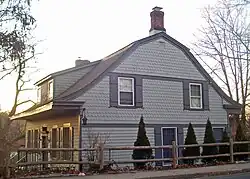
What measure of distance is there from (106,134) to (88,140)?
3.58 ft

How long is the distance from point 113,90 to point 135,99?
145cm

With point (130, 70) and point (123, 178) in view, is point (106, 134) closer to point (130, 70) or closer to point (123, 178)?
point (130, 70)

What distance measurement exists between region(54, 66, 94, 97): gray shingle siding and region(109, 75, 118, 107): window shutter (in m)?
3.48

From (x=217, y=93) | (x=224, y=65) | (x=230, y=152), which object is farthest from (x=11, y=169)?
(x=224, y=65)

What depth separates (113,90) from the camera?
1895 centimetres

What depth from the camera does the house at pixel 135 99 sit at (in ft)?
59.6

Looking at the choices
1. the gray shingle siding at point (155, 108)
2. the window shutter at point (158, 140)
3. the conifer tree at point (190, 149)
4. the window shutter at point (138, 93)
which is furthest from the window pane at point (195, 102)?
the window shutter at point (138, 93)

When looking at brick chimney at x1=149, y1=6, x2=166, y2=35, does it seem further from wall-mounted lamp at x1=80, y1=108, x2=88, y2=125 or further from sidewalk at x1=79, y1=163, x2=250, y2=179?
sidewalk at x1=79, y1=163, x2=250, y2=179

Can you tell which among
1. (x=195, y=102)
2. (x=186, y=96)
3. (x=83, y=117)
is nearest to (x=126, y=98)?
(x=83, y=117)

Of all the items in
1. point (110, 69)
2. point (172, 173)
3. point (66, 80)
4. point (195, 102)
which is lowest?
point (172, 173)

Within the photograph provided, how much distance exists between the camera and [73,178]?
42.0 ft

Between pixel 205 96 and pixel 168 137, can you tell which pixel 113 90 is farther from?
pixel 205 96

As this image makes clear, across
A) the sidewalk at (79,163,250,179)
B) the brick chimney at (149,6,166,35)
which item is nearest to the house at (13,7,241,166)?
the brick chimney at (149,6,166,35)

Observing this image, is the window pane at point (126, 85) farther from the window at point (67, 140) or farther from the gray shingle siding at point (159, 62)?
the window at point (67, 140)
